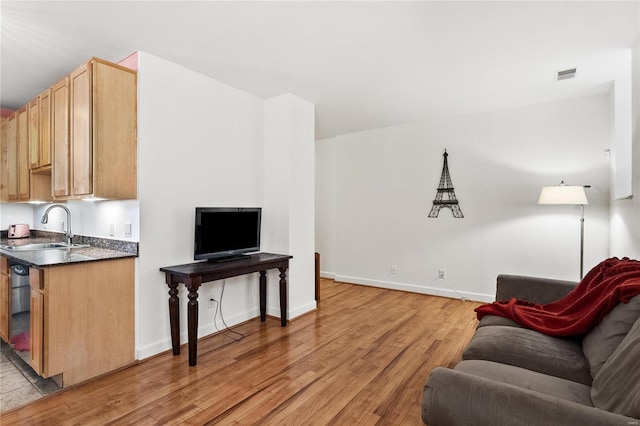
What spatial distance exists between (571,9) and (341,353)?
3.07 m

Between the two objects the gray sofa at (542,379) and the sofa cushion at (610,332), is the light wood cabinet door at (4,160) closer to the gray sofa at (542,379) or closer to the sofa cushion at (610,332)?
the gray sofa at (542,379)

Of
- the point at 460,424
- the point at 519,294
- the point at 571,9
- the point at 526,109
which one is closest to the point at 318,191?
the point at 526,109

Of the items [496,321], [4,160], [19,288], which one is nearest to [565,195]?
[496,321]

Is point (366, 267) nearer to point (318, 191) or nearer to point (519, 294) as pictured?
point (318, 191)

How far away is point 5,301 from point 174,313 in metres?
1.57

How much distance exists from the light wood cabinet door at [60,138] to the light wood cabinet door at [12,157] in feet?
4.41

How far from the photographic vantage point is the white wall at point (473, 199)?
3900 millimetres

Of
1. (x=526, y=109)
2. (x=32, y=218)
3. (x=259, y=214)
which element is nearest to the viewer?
(x=259, y=214)

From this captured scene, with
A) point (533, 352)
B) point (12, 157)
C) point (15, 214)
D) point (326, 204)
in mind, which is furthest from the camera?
point (326, 204)

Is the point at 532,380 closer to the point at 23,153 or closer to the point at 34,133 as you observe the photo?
the point at 34,133

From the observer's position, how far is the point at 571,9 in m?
2.21

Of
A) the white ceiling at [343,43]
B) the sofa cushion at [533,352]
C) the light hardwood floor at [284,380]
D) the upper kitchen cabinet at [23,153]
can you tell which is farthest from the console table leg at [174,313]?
the upper kitchen cabinet at [23,153]

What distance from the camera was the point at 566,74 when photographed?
10.6 ft

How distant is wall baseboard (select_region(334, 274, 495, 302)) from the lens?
449 cm
